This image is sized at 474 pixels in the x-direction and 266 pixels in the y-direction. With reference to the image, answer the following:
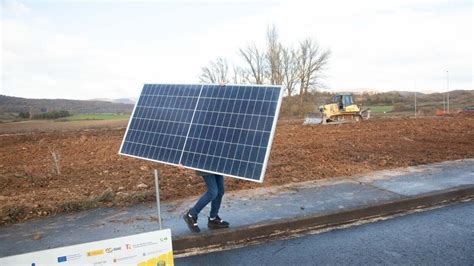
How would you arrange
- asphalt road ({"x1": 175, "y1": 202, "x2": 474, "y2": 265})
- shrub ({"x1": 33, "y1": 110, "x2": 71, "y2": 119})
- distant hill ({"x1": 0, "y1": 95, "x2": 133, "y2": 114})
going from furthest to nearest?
distant hill ({"x1": 0, "y1": 95, "x2": 133, "y2": 114})
shrub ({"x1": 33, "y1": 110, "x2": 71, "y2": 119})
asphalt road ({"x1": 175, "y1": 202, "x2": 474, "y2": 265})

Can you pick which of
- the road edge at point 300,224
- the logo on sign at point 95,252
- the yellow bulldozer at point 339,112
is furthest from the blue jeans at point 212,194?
the yellow bulldozer at point 339,112

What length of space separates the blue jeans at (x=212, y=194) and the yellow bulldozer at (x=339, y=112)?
28.1 meters

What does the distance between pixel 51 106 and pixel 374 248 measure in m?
87.8

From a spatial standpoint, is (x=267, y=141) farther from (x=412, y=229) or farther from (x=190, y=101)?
(x=412, y=229)

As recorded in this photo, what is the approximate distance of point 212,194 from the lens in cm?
612

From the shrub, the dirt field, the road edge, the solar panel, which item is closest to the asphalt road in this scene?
the road edge

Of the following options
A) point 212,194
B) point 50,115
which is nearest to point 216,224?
point 212,194

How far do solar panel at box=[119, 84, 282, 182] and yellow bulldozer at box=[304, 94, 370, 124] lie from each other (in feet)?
91.2

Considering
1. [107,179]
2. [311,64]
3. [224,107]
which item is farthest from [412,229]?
[311,64]

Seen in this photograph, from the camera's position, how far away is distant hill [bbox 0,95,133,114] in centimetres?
7438

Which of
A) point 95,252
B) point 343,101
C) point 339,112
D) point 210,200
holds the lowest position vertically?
point 210,200

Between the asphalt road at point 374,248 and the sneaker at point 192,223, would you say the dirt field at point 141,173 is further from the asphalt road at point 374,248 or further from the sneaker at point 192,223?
the asphalt road at point 374,248

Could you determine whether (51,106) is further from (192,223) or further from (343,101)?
(192,223)

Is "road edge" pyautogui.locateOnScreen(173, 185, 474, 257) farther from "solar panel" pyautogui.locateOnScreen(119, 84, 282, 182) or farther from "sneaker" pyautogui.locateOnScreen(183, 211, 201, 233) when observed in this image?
"solar panel" pyautogui.locateOnScreen(119, 84, 282, 182)
